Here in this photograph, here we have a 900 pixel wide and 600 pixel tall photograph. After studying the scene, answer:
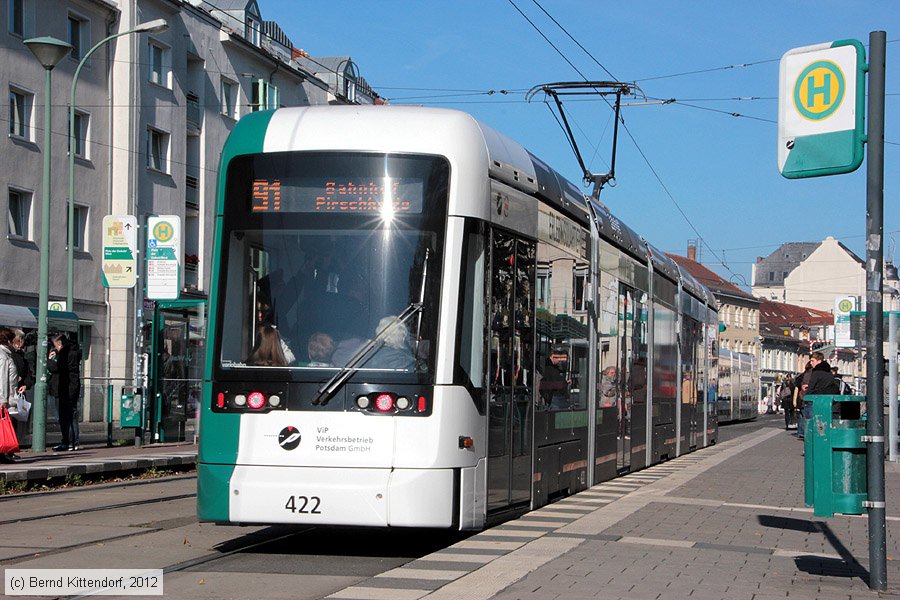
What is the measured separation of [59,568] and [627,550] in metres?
3.98

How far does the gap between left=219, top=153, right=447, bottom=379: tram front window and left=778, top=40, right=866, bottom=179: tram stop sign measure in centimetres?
257

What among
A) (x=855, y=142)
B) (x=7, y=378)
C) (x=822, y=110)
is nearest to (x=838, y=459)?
(x=855, y=142)

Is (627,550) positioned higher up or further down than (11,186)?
further down

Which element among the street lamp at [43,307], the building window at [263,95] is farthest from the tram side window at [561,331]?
the building window at [263,95]

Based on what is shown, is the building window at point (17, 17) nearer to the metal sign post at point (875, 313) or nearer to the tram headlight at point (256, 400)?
the tram headlight at point (256, 400)

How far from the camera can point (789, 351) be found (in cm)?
13188

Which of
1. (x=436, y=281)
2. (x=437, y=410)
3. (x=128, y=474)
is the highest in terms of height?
(x=436, y=281)

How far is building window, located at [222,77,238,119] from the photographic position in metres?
49.4

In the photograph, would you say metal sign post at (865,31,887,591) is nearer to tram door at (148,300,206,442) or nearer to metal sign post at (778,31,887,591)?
metal sign post at (778,31,887,591)

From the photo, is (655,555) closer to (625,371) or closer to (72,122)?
(625,371)

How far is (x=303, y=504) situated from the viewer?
30.1ft

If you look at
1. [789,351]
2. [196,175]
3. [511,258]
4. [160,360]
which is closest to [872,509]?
[511,258]

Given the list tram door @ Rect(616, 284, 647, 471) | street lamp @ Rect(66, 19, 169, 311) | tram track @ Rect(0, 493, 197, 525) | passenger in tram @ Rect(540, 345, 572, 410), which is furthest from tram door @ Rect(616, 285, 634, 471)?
street lamp @ Rect(66, 19, 169, 311)

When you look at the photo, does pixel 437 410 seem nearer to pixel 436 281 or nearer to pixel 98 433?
pixel 436 281
